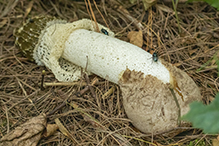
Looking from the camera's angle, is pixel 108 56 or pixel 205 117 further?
pixel 108 56

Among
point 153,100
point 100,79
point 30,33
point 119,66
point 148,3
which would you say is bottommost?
point 100,79

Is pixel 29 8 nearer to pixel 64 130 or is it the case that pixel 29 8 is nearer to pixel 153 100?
pixel 64 130

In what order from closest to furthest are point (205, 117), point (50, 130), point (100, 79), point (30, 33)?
1. point (205, 117)
2. point (50, 130)
3. point (30, 33)
4. point (100, 79)

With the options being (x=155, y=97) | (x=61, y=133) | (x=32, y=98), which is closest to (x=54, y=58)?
(x=32, y=98)

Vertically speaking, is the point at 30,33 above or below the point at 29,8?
below

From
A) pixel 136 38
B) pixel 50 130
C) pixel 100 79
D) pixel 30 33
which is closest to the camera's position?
pixel 50 130

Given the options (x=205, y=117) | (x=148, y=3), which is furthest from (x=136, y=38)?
(x=205, y=117)

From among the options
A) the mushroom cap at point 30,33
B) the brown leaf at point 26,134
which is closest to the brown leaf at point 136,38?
the mushroom cap at point 30,33

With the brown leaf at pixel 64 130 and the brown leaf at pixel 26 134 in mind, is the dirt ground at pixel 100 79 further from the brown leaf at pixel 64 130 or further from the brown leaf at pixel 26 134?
the brown leaf at pixel 26 134
